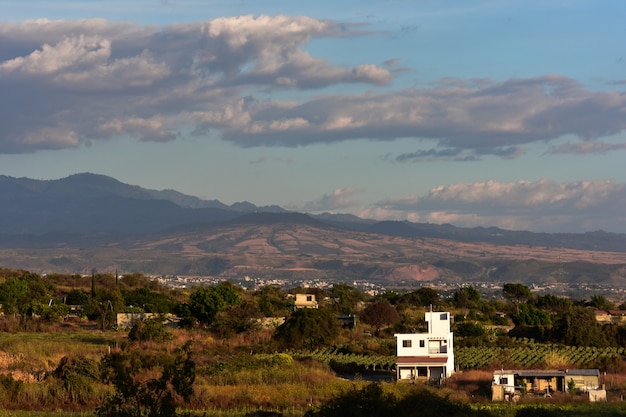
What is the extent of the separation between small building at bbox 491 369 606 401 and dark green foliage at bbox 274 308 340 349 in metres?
19.4

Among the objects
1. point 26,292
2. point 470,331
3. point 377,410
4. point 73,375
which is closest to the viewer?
point 377,410

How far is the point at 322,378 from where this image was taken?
50.5 meters

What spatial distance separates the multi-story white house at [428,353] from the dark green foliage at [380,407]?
18.3 metres

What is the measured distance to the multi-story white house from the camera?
182ft

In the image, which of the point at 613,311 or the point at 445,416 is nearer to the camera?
the point at 445,416

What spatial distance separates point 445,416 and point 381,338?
40762mm

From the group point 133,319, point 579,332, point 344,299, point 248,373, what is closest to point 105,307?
point 133,319

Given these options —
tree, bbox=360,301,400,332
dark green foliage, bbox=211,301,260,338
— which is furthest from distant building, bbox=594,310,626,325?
dark green foliage, bbox=211,301,260,338

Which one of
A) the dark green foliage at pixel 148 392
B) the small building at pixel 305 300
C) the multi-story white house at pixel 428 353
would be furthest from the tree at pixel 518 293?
the dark green foliage at pixel 148 392

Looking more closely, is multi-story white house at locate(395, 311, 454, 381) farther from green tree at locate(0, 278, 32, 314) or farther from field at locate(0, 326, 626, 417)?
green tree at locate(0, 278, 32, 314)

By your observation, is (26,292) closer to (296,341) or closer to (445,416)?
(296,341)

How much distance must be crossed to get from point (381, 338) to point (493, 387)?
27.9m

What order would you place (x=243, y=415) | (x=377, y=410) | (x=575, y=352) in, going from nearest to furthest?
Answer: (x=377, y=410) < (x=243, y=415) < (x=575, y=352)

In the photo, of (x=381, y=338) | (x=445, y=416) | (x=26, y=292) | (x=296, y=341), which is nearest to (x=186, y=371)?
(x=445, y=416)
